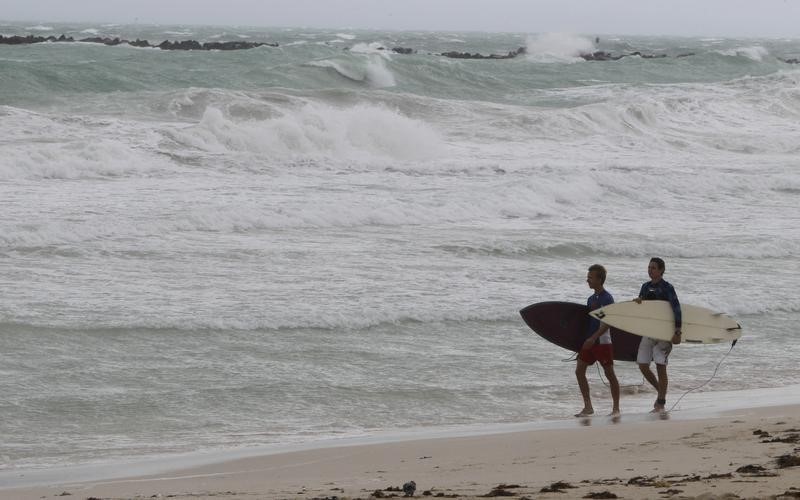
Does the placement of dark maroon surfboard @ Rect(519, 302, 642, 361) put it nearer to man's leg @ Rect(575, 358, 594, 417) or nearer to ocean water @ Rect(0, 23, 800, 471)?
ocean water @ Rect(0, 23, 800, 471)

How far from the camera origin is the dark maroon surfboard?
28.6ft

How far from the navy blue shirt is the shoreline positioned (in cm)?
86

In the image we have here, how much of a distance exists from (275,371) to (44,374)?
1709 millimetres

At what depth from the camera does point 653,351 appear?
8406mm

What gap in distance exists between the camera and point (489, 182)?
20531 millimetres

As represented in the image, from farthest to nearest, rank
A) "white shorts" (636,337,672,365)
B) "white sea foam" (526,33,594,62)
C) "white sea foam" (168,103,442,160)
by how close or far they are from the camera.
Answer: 1. "white sea foam" (526,33,594,62)
2. "white sea foam" (168,103,442,160)
3. "white shorts" (636,337,672,365)

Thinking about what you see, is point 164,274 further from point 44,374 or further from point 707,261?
point 707,261

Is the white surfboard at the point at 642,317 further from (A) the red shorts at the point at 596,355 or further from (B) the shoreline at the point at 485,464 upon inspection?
(B) the shoreline at the point at 485,464

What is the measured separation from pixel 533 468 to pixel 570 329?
2954 mm

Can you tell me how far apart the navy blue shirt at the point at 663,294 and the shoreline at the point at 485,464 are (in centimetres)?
86

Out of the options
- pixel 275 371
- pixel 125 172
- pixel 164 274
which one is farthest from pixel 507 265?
pixel 125 172

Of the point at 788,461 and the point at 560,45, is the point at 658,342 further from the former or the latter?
the point at 560,45

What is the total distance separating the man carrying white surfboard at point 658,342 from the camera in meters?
8.13

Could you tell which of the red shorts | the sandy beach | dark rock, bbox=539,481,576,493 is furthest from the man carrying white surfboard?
dark rock, bbox=539,481,576,493
